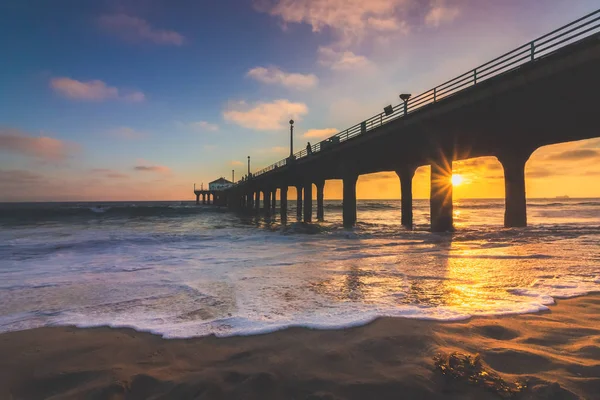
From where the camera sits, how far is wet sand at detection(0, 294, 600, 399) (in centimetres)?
314

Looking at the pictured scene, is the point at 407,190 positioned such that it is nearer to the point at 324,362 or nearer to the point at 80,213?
the point at 324,362

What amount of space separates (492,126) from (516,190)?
708 cm

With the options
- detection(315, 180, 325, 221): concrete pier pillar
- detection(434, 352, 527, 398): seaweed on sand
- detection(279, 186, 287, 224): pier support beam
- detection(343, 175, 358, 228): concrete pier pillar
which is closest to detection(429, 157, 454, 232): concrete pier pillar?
detection(343, 175, 358, 228): concrete pier pillar

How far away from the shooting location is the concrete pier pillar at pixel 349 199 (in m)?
31.7

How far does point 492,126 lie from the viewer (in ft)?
61.8

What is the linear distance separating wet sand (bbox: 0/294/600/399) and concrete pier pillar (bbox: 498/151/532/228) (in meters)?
20.9

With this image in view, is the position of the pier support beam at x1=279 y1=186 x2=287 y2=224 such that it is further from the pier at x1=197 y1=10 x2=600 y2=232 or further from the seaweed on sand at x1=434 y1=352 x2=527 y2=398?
the seaweed on sand at x1=434 y1=352 x2=527 y2=398

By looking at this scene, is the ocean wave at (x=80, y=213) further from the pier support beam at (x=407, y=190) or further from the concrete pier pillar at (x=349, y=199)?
the pier support beam at (x=407, y=190)

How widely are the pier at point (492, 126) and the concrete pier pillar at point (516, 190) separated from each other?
0.06m

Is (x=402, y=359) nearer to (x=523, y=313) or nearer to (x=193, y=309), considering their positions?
(x=523, y=313)

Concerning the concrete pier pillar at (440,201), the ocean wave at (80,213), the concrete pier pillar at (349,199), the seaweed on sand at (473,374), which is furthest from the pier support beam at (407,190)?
the ocean wave at (80,213)

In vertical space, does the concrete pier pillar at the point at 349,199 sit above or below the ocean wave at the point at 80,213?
above

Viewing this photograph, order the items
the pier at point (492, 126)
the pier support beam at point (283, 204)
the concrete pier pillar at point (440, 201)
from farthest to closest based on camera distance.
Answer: the pier support beam at point (283, 204), the concrete pier pillar at point (440, 201), the pier at point (492, 126)

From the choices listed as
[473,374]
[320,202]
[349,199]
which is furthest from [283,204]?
[473,374]
